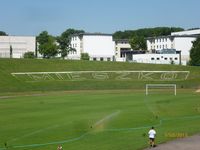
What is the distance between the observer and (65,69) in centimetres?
13525

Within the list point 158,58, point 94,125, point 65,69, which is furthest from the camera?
point 158,58

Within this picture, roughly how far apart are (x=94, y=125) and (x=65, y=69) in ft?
294

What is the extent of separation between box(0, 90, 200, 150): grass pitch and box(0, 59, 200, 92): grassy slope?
144 ft

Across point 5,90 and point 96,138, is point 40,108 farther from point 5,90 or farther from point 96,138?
point 5,90

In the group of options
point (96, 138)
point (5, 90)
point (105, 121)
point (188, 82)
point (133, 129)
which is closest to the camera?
point (96, 138)

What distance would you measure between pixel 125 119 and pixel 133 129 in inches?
291

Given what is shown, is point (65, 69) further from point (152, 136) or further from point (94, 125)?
point (152, 136)

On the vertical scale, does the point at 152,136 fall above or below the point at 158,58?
below

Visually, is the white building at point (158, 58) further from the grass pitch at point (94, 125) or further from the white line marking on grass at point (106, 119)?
the white line marking on grass at point (106, 119)

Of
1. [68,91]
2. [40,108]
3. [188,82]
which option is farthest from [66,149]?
[188,82]

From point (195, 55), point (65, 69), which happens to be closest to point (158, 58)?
point (195, 55)

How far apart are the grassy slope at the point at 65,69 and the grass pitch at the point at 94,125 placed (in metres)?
43.7

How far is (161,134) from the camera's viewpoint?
4059 cm

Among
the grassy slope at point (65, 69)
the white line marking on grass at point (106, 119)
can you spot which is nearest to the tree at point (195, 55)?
the grassy slope at point (65, 69)
